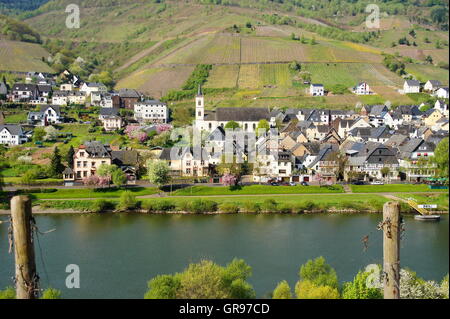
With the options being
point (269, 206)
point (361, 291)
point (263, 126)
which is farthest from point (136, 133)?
point (361, 291)

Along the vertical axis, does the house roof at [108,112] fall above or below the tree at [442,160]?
above

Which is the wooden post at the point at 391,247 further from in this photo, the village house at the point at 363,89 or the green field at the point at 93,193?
the village house at the point at 363,89

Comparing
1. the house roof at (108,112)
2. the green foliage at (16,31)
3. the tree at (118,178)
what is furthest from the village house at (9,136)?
the green foliage at (16,31)

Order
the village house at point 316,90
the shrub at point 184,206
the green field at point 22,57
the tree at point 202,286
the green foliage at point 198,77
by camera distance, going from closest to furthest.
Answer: the tree at point 202,286 → the shrub at point 184,206 → the village house at point 316,90 → the green field at point 22,57 → the green foliage at point 198,77

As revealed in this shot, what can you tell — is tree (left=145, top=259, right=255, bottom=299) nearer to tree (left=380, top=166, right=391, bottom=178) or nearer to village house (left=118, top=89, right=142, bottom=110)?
tree (left=380, top=166, right=391, bottom=178)

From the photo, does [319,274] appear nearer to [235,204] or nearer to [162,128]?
[235,204]

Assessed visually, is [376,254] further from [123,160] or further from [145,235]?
[123,160]
